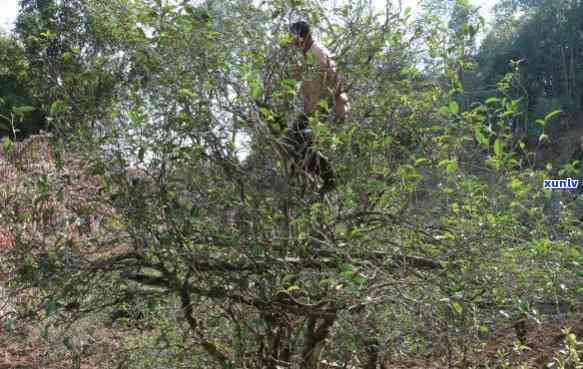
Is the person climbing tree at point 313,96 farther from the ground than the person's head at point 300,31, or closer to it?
closer to it

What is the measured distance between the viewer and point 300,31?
9.07 ft

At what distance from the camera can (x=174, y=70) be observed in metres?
2.66

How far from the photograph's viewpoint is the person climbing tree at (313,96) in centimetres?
268

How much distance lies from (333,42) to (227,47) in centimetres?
59

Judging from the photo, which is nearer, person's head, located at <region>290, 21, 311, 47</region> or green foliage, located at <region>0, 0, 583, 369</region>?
green foliage, located at <region>0, 0, 583, 369</region>

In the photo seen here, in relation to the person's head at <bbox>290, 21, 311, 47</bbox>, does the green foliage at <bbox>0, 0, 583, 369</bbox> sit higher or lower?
lower

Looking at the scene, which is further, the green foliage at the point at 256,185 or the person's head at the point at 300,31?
the person's head at the point at 300,31

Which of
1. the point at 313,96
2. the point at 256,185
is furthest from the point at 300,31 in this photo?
the point at 256,185

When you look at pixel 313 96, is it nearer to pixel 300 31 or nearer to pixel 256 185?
pixel 300 31

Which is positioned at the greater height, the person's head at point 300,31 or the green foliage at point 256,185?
the person's head at point 300,31

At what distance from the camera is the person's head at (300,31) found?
2.71 metres

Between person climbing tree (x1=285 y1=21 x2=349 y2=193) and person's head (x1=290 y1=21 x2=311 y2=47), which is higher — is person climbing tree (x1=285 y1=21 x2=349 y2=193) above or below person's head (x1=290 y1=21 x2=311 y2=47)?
below

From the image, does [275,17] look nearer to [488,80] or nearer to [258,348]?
[258,348]

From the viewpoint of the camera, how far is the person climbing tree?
2.68 meters
